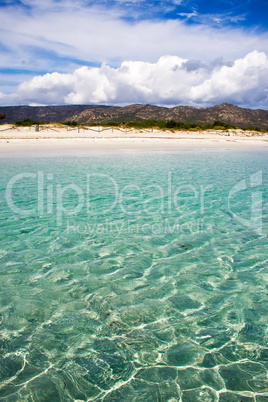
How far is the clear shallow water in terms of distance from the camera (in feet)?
9.41

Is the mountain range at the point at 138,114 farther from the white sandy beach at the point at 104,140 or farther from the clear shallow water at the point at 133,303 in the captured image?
the clear shallow water at the point at 133,303

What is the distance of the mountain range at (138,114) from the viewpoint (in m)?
137

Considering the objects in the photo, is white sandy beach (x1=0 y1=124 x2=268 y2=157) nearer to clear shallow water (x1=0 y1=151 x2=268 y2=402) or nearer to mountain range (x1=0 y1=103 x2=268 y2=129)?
Answer: clear shallow water (x1=0 y1=151 x2=268 y2=402)

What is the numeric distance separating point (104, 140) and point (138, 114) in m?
119

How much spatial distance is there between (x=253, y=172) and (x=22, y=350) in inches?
Result: 658

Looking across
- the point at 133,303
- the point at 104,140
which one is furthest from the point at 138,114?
the point at 133,303

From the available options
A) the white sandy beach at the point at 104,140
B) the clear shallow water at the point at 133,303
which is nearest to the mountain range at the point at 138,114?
the white sandy beach at the point at 104,140

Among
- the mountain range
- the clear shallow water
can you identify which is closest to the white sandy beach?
the clear shallow water

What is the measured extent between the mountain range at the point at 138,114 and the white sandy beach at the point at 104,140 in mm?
85558

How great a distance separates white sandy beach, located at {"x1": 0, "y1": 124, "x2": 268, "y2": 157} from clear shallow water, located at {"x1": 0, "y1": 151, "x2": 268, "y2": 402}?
2687cm

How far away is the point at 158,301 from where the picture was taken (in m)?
4.18

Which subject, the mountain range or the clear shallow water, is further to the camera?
the mountain range

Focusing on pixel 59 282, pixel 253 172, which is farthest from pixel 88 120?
pixel 59 282

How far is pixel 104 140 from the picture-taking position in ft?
128
